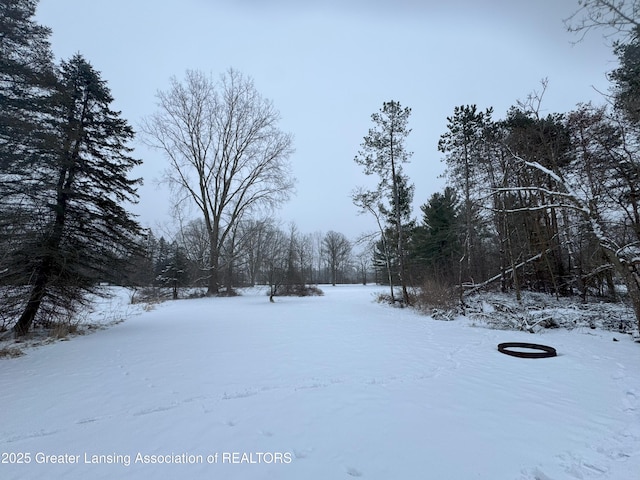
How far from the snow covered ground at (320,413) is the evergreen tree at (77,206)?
2.01 m

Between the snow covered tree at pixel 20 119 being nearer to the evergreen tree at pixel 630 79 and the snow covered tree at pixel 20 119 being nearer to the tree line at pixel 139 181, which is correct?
the tree line at pixel 139 181

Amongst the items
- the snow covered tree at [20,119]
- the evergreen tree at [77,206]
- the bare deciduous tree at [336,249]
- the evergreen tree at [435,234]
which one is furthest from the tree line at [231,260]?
the bare deciduous tree at [336,249]

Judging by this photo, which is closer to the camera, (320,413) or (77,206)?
(320,413)

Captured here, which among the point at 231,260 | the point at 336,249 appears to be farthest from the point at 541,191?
the point at 336,249

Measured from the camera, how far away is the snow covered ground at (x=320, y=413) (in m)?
2.13

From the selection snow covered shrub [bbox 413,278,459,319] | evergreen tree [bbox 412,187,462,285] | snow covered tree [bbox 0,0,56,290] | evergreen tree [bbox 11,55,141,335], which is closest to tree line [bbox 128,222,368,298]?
evergreen tree [bbox 412,187,462,285]

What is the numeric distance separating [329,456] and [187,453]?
4.00 ft

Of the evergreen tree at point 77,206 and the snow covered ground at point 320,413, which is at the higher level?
the evergreen tree at point 77,206

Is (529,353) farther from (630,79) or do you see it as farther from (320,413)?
(630,79)

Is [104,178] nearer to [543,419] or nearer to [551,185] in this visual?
[543,419]

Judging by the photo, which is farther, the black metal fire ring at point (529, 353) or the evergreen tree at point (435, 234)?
the evergreen tree at point (435, 234)

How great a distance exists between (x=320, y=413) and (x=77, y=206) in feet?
27.9

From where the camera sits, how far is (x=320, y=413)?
2949 mm

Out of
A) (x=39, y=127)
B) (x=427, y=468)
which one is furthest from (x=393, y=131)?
(x=427, y=468)
